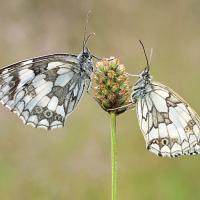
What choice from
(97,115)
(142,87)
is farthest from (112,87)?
(97,115)

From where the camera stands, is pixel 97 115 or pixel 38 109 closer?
pixel 38 109

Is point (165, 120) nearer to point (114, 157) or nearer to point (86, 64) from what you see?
point (86, 64)

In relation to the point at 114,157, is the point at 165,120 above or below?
above

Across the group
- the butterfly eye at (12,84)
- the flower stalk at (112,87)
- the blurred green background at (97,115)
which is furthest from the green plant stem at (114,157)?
the blurred green background at (97,115)

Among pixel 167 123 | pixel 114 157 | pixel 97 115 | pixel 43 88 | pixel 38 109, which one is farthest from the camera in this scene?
pixel 97 115

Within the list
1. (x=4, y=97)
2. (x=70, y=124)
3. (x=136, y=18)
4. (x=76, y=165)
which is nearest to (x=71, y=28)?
(x=136, y=18)

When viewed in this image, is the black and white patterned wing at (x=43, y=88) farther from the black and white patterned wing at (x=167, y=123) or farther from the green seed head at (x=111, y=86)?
→ the green seed head at (x=111, y=86)

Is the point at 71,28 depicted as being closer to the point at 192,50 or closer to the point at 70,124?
the point at 192,50
